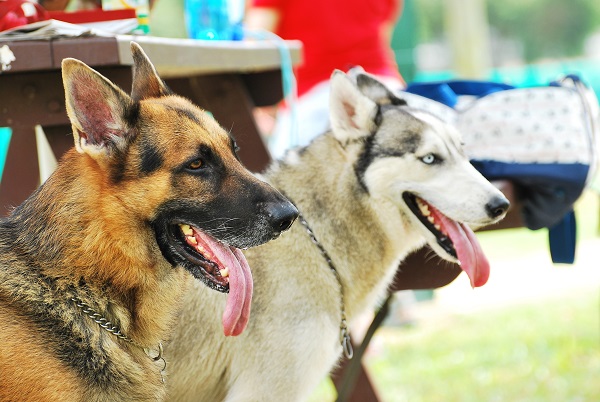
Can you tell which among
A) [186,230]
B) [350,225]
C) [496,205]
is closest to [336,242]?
[350,225]

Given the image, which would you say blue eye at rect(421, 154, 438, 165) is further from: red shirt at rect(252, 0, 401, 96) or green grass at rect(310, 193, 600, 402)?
green grass at rect(310, 193, 600, 402)

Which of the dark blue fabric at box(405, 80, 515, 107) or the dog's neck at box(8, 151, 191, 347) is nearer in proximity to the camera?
the dog's neck at box(8, 151, 191, 347)

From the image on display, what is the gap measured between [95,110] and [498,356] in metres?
4.58

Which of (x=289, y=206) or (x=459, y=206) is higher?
(x=289, y=206)

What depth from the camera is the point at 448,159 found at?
3.38 m

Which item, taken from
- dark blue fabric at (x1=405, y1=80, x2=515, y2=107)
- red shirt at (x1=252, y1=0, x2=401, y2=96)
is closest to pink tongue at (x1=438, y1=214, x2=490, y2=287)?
dark blue fabric at (x1=405, y1=80, x2=515, y2=107)

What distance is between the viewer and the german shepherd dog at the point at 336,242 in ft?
10.4

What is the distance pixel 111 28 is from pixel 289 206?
1.11 meters

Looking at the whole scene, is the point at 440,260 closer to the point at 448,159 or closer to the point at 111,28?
the point at 448,159

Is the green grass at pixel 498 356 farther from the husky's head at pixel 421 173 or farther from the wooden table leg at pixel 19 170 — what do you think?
the wooden table leg at pixel 19 170

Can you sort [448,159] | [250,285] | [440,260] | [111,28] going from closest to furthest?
[250,285] < [111,28] < [448,159] < [440,260]

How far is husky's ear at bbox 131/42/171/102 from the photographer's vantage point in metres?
2.81

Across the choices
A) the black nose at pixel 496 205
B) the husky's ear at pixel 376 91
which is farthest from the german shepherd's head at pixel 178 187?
the husky's ear at pixel 376 91

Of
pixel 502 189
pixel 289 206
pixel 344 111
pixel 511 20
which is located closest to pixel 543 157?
pixel 502 189
